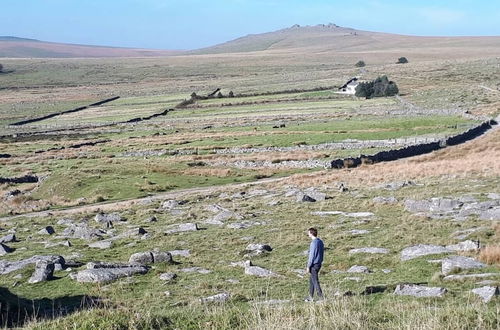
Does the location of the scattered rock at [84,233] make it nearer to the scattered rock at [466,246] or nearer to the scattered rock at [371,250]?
the scattered rock at [371,250]

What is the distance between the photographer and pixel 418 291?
14.5m

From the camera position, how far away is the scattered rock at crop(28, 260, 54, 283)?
63.3 feet

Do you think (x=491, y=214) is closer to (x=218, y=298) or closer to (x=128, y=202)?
(x=218, y=298)

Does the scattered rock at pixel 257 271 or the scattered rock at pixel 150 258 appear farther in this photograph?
the scattered rock at pixel 150 258

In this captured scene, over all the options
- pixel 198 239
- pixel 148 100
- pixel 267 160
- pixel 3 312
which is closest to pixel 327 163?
pixel 267 160

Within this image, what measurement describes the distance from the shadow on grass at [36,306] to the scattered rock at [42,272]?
145cm

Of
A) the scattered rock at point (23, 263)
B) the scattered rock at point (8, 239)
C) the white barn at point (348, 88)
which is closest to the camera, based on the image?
the scattered rock at point (23, 263)

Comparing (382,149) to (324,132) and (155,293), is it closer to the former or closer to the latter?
(324,132)

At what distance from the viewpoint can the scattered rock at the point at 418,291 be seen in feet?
46.5

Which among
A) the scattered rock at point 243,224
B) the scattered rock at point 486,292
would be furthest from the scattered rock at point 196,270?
the scattered rock at point 486,292

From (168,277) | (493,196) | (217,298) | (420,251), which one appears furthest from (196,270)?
(493,196)

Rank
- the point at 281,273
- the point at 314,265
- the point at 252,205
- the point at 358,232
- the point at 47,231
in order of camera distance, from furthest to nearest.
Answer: the point at 252,205 → the point at 47,231 → the point at 358,232 → the point at 281,273 → the point at 314,265

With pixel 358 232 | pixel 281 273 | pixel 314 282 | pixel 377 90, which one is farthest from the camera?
pixel 377 90

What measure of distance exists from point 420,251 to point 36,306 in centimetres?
1114
